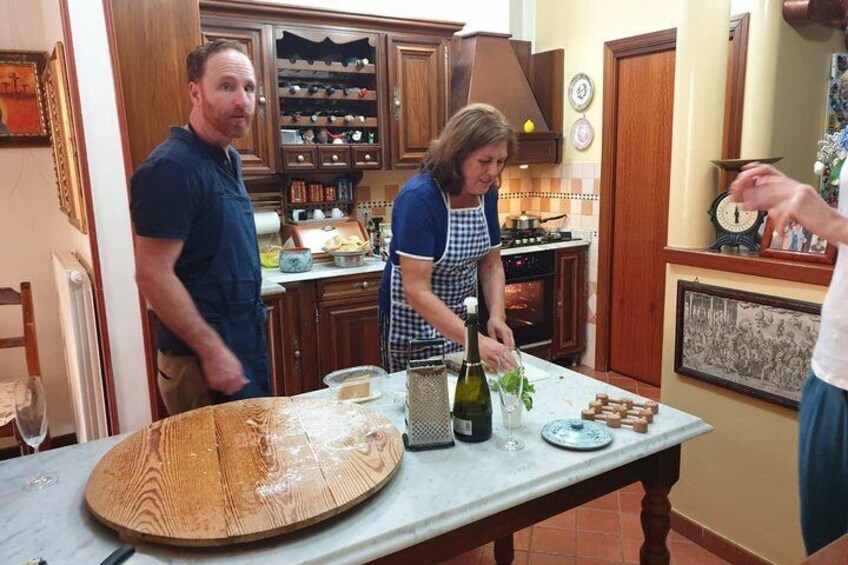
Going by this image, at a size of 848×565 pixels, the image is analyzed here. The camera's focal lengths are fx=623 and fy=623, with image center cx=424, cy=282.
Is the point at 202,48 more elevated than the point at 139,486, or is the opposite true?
the point at 202,48

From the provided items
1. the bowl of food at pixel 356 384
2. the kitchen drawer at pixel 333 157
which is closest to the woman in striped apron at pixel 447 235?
the bowl of food at pixel 356 384

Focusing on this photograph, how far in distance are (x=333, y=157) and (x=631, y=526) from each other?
255 centimetres

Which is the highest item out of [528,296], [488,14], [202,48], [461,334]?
[488,14]

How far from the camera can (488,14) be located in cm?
456

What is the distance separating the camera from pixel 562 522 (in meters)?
2.66

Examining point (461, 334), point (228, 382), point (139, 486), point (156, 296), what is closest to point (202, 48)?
point (156, 296)

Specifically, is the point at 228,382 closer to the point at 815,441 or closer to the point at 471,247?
the point at 471,247

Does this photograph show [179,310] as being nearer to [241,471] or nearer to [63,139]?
[241,471]

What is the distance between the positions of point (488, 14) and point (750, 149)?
240cm

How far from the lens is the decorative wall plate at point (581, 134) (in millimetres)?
4375

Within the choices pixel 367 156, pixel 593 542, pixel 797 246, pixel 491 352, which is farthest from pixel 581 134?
pixel 491 352

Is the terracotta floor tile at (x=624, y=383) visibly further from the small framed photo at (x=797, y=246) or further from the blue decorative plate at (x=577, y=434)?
the blue decorative plate at (x=577, y=434)

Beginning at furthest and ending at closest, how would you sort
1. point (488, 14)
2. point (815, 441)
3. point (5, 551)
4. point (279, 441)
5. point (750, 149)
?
1. point (488, 14)
2. point (750, 149)
3. point (815, 441)
4. point (279, 441)
5. point (5, 551)

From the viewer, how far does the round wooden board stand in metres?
0.99
